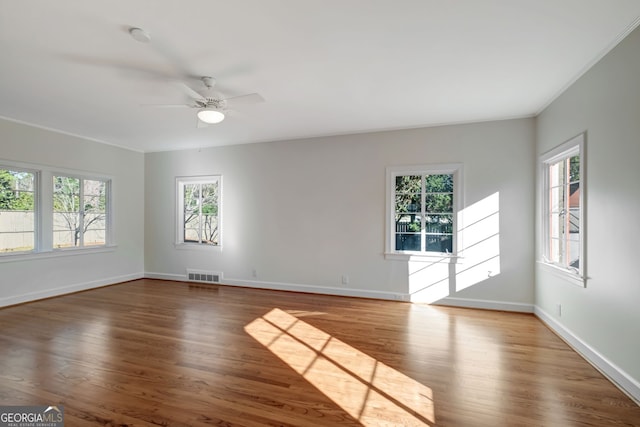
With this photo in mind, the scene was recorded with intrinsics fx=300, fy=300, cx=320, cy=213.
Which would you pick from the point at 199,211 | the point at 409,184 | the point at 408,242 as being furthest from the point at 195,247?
the point at 409,184

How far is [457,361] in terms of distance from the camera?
2.77m

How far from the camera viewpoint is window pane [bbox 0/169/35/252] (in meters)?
4.40

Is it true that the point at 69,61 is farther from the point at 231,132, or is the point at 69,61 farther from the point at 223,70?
the point at 231,132

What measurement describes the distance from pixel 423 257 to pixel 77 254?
233 inches

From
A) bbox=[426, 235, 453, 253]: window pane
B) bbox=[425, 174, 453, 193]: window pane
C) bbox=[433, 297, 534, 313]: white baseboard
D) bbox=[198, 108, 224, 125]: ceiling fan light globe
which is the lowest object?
bbox=[433, 297, 534, 313]: white baseboard

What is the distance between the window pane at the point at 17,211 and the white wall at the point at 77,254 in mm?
227

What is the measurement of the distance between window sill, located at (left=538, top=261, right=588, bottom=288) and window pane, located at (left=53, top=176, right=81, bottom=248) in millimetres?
7332

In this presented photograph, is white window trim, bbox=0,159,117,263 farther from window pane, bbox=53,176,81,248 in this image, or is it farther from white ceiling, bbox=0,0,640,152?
white ceiling, bbox=0,0,640,152

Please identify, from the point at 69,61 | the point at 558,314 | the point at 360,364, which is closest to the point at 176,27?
the point at 69,61

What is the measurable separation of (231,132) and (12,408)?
4.13 m

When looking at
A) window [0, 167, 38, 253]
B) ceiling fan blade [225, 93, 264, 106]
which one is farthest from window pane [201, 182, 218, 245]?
ceiling fan blade [225, 93, 264, 106]

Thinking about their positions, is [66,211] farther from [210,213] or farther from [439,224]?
[439,224]

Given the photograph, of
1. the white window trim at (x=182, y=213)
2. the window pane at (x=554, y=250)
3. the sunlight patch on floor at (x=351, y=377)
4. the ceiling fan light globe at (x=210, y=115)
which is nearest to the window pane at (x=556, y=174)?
the window pane at (x=554, y=250)

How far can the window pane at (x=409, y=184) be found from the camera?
4754mm
